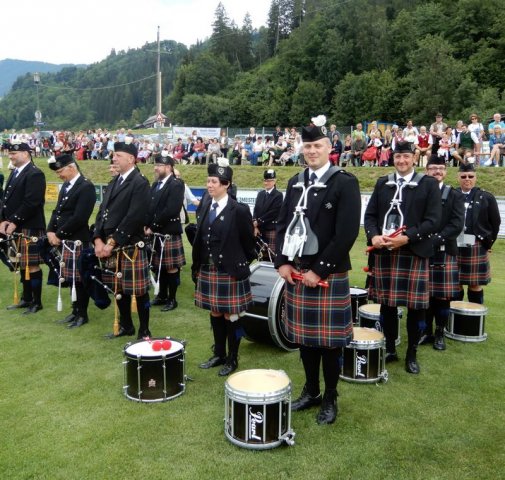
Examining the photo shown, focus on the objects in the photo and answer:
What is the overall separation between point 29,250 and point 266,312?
3.54 m

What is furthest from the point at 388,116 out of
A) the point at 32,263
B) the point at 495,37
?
the point at 32,263

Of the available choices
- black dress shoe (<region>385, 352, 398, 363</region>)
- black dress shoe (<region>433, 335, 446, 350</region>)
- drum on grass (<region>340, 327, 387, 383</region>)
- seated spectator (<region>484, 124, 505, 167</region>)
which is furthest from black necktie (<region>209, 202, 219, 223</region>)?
seated spectator (<region>484, 124, 505, 167</region>)

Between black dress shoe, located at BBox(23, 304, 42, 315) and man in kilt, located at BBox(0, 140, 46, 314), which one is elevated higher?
man in kilt, located at BBox(0, 140, 46, 314)

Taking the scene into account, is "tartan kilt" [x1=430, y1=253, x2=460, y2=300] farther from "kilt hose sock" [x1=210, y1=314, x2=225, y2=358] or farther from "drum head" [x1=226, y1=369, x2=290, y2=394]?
"drum head" [x1=226, y1=369, x2=290, y2=394]

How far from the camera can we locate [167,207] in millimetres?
6984

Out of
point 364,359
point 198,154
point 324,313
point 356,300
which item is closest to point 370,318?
point 356,300

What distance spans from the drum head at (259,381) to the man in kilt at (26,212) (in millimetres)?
4250

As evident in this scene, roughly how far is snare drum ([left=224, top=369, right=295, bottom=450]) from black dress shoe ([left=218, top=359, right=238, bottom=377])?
117 centimetres

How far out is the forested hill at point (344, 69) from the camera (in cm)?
4022

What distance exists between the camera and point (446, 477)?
313cm

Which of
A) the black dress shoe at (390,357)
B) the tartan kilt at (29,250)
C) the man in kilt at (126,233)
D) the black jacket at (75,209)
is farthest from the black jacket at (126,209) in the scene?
the black dress shoe at (390,357)

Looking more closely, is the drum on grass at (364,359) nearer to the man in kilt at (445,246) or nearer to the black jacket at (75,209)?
the man in kilt at (445,246)

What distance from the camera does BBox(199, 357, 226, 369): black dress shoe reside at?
16.0 ft

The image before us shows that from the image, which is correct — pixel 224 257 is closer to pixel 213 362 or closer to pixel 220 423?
pixel 213 362
